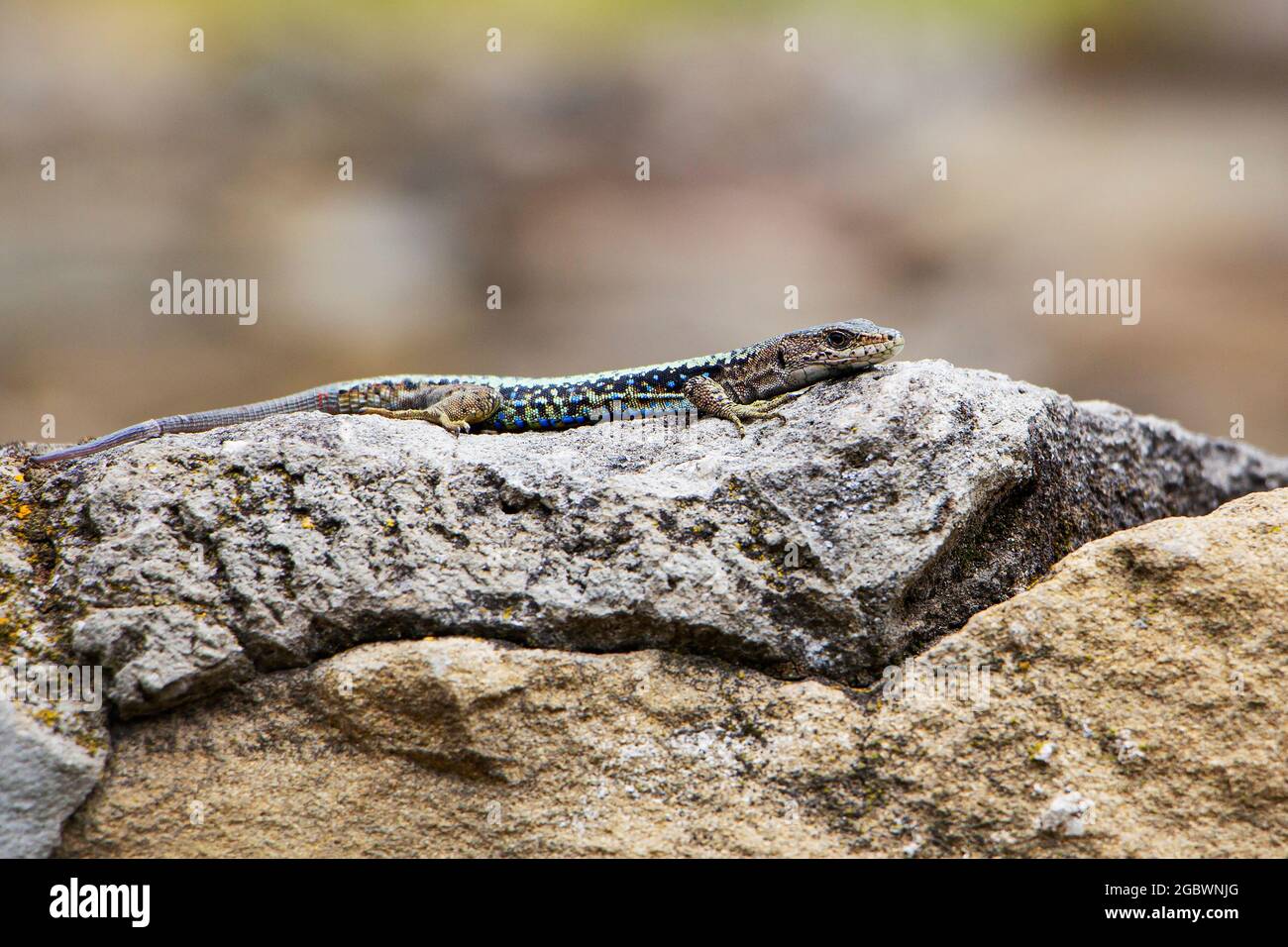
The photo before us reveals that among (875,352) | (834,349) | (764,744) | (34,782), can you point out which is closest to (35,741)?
(34,782)

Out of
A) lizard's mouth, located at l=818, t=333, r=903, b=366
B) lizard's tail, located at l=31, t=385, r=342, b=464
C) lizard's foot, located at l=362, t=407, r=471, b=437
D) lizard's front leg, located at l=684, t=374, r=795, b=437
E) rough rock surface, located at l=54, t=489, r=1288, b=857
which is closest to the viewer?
rough rock surface, located at l=54, t=489, r=1288, b=857

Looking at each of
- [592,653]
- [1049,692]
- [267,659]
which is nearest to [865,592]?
[1049,692]

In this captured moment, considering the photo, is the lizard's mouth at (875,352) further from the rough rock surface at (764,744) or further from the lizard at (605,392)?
the rough rock surface at (764,744)

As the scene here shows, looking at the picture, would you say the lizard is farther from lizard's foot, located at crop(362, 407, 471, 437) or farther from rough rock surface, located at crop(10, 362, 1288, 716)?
rough rock surface, located at crop(10, 362, 1288, 716)

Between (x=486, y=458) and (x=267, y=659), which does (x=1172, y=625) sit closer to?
(x=486, y=458)

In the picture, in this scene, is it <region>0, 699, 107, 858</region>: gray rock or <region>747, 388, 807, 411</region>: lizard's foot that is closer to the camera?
<region>0, 699, 107, 858</region>: gray rock

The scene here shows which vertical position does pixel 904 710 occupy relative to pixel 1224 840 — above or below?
above

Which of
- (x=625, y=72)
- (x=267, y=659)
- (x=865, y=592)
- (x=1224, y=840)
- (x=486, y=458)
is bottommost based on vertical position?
(x=1224, y=840)

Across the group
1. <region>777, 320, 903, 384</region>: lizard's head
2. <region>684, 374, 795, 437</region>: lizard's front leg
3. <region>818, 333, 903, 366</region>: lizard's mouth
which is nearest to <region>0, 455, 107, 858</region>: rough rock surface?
<region>684, 374, 795, 437</region>: lizard's front leg
